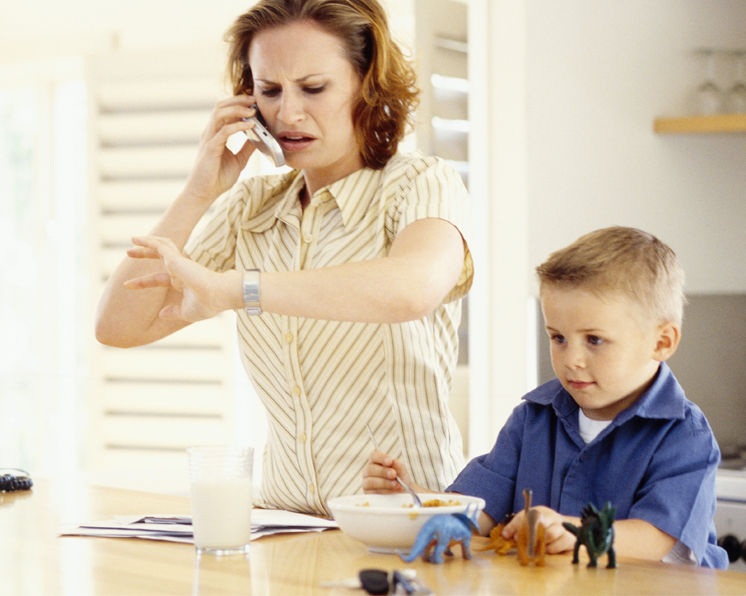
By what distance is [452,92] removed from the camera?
274 cm

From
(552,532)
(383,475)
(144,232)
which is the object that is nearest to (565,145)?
(383,475)

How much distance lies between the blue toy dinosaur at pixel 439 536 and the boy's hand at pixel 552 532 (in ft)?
0.20

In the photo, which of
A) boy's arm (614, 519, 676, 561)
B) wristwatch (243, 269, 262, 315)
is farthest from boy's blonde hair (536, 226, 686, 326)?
wristwatch (243, 269, 262, 315)

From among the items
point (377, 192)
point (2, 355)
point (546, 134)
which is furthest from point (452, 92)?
point (2, 355)

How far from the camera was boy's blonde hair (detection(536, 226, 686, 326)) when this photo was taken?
4.23ft

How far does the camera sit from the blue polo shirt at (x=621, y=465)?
115 cm

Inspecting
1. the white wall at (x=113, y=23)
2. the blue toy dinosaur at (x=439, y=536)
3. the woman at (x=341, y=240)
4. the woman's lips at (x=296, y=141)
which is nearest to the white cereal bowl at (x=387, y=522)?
the blue toy dinosaur at (x=439, y=536)

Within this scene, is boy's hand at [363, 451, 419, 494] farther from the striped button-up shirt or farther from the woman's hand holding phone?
the woman's hand holding phone

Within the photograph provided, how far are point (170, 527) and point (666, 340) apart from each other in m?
0.70

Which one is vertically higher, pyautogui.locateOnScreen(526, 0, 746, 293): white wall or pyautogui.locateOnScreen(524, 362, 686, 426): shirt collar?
pyautogui.locateOnScreen(526, 0, 746, 293): white wall

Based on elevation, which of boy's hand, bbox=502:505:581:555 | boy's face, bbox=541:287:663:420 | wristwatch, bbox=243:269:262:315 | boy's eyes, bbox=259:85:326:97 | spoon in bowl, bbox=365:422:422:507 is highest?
boy's eyes, bbox=259:85:326:97

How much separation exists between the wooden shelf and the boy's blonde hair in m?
1.41

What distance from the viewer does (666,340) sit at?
1311mm

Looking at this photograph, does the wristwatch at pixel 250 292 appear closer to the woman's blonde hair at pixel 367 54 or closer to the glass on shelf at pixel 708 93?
the woman's blonde hair at pixel 367 54
